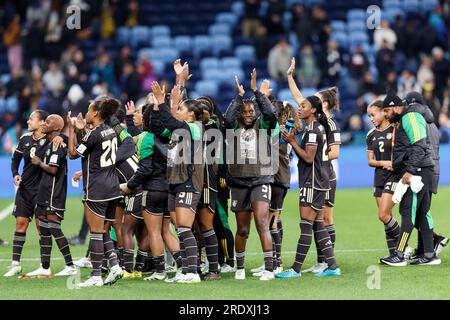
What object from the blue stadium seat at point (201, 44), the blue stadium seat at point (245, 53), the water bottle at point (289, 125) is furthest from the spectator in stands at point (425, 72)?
the water bottle at point (289, 125)

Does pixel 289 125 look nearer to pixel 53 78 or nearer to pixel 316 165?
pixel 316 165

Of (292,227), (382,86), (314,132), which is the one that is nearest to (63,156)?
(314,132)

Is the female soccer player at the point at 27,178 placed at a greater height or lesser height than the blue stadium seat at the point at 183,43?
lesser

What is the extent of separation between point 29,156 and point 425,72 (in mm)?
15407

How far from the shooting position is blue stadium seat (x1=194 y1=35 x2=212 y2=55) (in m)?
27.4

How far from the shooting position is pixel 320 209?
11.6 meters

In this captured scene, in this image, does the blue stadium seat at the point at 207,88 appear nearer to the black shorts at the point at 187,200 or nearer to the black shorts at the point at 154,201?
the black shorts at the point at 154,201

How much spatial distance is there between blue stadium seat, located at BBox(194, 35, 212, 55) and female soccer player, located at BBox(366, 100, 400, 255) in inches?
580

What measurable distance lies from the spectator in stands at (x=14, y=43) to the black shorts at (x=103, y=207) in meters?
16.0

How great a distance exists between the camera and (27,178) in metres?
12.6

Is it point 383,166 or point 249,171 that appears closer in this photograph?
point 249,171

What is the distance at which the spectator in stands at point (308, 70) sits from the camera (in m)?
25.6

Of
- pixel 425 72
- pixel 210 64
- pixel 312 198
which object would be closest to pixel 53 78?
pixel 210 64

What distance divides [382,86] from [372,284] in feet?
48.1
